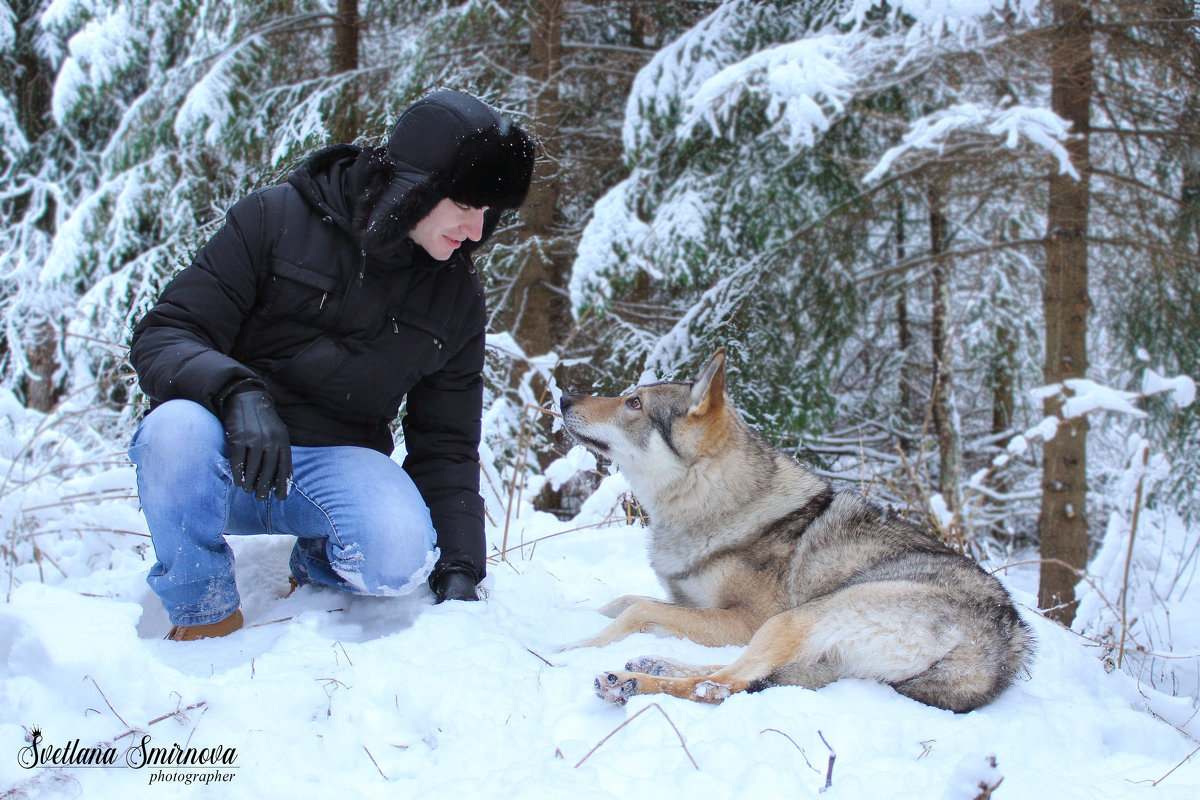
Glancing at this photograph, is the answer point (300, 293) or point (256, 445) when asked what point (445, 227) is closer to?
point (300, 293)

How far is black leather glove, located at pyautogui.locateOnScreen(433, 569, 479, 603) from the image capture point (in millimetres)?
2625

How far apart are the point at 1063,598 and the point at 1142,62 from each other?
4.26 meters

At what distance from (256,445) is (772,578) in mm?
1771

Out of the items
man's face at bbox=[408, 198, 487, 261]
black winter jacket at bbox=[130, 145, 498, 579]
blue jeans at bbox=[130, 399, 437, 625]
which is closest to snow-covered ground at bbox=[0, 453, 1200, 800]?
blue jeans at bbox=[130, 399, 437, 625]

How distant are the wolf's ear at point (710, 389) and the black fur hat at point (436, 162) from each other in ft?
3.47

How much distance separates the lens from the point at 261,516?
2613 mm

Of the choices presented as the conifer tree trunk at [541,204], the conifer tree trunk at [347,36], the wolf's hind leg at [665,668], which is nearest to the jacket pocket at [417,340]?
the wolf's hind leg at [665,668]

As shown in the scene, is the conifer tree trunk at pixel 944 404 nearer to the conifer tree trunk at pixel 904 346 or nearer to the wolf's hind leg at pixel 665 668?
the conifer tree trunk at pixel 904 346

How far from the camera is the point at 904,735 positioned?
184cm

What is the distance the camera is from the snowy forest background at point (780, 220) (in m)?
5.17

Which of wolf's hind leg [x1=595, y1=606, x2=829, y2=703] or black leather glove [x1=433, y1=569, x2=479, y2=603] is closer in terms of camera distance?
wolf's hind leg [x1=595, y1=606, x2=829, y2=703]

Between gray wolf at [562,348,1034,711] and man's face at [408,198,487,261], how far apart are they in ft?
3.03

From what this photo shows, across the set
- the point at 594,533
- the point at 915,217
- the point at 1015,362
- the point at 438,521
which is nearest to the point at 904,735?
the point at 438,521

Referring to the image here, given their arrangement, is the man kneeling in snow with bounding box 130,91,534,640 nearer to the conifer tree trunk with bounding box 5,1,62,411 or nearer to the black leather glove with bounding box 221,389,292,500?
the black leather glove with bounding box 221,389,292,500
